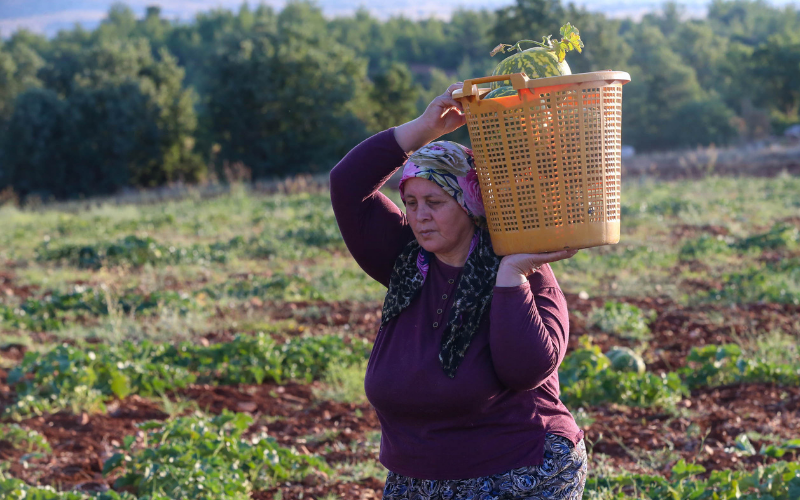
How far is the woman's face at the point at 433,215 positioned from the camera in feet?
7.72

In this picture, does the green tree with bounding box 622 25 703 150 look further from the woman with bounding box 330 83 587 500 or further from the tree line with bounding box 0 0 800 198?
the woman with bounding box 330 83 587 500

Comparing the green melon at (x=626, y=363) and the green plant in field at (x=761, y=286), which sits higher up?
the green melon at (x=626, y=363)

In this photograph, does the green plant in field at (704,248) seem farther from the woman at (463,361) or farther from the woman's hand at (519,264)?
the woman's hand at (519,264)

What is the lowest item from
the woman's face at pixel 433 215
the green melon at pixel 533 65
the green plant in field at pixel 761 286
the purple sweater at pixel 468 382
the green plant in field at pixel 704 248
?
the green plant in field at pixel 704 248

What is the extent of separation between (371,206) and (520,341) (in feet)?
2.49

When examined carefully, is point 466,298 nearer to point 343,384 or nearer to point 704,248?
point 343,384

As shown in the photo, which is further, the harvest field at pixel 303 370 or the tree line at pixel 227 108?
the tree line at pixel 227 108

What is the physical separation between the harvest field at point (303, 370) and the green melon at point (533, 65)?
186 centimetres

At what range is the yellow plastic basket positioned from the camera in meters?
2.07

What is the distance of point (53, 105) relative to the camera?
104 feet

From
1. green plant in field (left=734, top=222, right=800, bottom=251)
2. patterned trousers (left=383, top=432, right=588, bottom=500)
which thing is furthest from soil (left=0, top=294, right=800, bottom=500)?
green plant in field (left=734, top=222, right=800, bottom=251)

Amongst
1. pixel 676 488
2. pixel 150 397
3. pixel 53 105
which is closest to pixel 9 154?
pixel 53 105

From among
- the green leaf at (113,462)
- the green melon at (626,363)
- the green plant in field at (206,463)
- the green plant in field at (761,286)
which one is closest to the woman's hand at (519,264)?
the green plant in field at (206,463)

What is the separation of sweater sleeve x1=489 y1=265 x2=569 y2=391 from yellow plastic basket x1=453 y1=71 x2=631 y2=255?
0.49 ft
